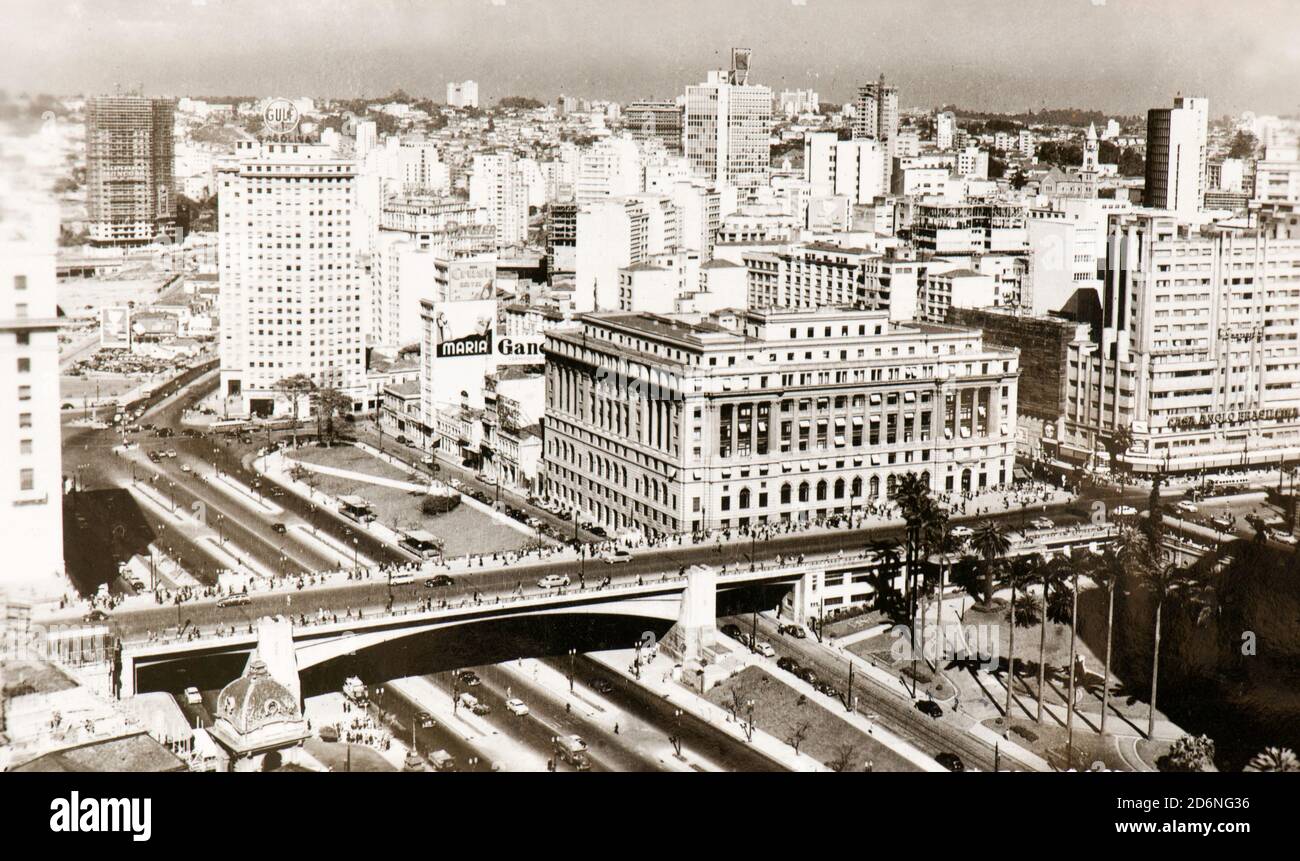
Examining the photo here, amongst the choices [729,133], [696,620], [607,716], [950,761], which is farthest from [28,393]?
[729,133]

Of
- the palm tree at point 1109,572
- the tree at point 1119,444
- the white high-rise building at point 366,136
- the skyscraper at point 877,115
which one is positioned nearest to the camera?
the palm tree at point 1109,572

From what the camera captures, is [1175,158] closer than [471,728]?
No

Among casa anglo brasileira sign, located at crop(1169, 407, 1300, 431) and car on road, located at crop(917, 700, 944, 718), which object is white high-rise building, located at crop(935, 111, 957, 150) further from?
car on road, located at crop(917, 700, 944, 718)

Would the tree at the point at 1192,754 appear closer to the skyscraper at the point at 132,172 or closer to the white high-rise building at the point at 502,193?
the skyscraper at the point at 132,172

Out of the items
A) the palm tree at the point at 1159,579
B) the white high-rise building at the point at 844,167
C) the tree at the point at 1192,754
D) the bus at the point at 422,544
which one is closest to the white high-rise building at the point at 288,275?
the bus at the point at 422,544

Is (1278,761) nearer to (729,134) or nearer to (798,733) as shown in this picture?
(798,733)

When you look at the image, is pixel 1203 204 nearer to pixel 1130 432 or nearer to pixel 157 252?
pixel 1130 432
